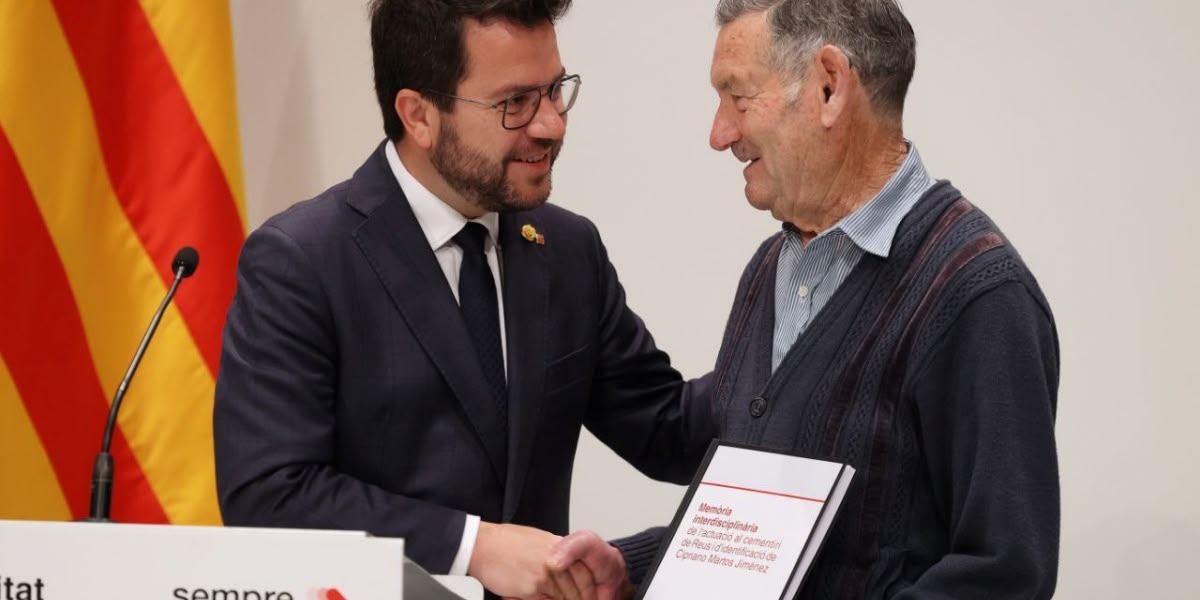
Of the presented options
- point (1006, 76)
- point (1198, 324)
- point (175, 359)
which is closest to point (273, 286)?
point (175, 359)

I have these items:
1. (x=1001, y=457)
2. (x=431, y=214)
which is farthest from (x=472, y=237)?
(x=1001, y=457)

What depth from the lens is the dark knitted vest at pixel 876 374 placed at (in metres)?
1.67

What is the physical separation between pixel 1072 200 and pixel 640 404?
3.07 ft

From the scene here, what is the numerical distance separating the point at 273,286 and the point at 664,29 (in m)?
1.26

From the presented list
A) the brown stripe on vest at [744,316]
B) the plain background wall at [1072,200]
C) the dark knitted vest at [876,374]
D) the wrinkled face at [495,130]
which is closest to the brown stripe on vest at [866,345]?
the dark knitted vest at [876,374]

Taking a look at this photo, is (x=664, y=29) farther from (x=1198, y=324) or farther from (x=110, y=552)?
(x=110, y=552)

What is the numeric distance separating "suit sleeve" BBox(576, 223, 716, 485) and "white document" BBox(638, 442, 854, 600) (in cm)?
55

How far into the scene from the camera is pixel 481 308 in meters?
2.15

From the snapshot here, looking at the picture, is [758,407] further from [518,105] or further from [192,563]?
[192,563]

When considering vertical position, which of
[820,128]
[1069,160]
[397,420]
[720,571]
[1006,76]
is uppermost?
[1006,76]

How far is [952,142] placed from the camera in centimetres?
268

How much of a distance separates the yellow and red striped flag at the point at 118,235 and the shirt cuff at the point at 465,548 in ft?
3.78

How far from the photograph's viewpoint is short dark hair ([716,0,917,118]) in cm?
179

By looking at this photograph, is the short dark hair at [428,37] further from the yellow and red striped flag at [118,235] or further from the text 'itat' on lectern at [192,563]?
the text 'itat' on lectern at [192,563]
